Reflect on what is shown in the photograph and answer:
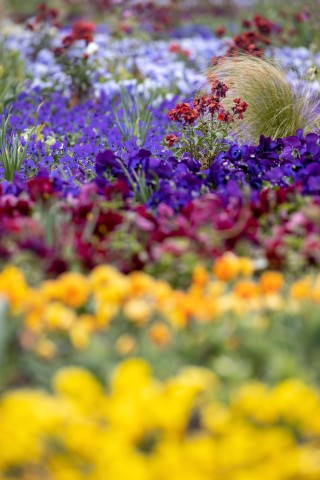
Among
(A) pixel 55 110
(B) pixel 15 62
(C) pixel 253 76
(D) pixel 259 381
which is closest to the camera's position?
(D) pixel 259 381

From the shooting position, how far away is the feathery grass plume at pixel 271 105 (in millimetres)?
4613

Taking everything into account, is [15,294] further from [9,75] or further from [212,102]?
[9,75]

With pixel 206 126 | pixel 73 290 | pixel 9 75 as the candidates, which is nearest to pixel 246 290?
pixel 73 290

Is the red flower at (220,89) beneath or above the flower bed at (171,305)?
above

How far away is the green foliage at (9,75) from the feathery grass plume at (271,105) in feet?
5.98

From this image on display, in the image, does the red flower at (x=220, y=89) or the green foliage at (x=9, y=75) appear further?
the green foliage at (x=9, y=75)

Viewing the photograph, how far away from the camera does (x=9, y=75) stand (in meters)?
6.48

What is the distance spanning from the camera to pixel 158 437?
1.81 m

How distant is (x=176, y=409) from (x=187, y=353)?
0.33 m

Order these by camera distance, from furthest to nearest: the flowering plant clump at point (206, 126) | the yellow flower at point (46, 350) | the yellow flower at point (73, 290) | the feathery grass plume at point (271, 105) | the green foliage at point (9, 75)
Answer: the green foliage at point (9, 75)
the feathery grass plume at point (271, 105)
the flowering plant clump at point (206, 126)
the yellow flower at point (73, 290)
the yellow flower at point (46, 350)

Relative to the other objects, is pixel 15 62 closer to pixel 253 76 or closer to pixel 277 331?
pixel 253 76

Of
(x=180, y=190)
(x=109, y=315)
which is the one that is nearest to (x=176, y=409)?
(x=109, y=315)

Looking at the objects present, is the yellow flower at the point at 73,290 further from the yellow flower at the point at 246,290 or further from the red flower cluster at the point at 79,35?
the red flower cluster at the point at 79,35

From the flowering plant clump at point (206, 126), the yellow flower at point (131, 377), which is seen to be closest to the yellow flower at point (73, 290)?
the yellow flower at point (131, 377)
